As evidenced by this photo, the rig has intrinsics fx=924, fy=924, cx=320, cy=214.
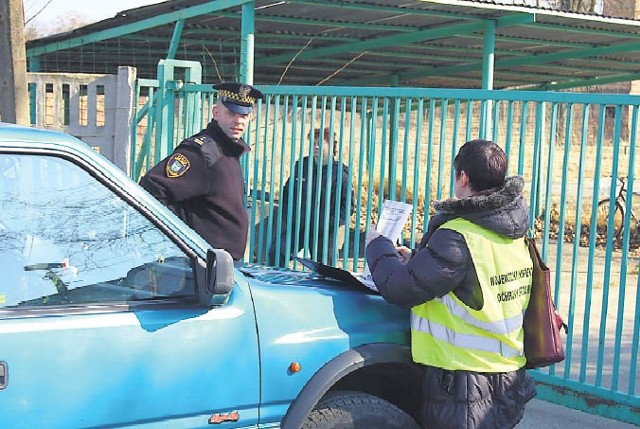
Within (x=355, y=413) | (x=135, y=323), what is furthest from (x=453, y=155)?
(x=135, y=323)

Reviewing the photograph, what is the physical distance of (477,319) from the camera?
149 inches

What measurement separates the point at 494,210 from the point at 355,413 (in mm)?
1001

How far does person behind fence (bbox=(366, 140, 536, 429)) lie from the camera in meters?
3.73

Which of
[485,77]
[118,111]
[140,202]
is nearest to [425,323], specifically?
[140,202]

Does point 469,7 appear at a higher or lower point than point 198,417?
higher

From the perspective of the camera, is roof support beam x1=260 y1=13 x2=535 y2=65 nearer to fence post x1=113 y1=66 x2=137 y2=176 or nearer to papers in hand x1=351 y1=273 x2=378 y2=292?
fence post x1=113 y1=66 x2=137 y2=176

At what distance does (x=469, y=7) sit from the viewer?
890 centimetres

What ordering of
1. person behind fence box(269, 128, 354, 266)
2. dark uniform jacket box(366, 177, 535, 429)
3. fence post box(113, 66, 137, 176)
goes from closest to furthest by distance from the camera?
1. dark uniform jacket box(366, 177, 535, 429)
2. person behind fence box(269, 128, 354, 266)
3. fence post box(113, 66, 137, 176)

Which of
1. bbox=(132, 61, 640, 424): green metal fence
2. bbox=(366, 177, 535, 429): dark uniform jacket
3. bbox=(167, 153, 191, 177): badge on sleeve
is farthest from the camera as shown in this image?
bbox=(132, 61, 640, 424): green metal fence

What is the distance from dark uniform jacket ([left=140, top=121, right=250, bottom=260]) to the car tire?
1639mm

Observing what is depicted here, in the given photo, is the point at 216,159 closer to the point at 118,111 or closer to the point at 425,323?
the point at 425,323

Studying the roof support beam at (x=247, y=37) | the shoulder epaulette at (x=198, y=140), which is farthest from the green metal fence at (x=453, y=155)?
the shoulder epaulette at (x=198, y=140)

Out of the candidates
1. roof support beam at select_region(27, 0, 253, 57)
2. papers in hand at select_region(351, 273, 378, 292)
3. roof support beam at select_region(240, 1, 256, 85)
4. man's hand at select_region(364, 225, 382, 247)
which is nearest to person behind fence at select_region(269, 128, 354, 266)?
roof support beam at select_region(240, 1, 256, 85)

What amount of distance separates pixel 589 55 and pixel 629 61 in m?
1.51
